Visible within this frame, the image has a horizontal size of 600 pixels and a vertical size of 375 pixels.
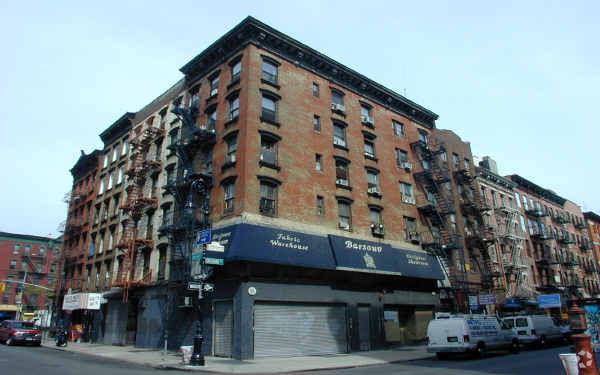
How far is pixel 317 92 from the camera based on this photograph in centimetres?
3011

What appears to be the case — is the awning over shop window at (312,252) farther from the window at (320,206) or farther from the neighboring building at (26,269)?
the neighboring building at (26,269)

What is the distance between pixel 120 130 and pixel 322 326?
28.4 m

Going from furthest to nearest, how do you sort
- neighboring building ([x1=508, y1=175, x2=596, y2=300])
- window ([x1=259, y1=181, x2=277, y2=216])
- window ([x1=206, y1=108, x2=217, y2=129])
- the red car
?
neighboring building ([x1=508, y1=175, x2=596, y2=300])
the red car
window ([x1=206, y1=108, x2=217, y2=129])
window ([x1=259, y1=181, x2=277, y2=216])

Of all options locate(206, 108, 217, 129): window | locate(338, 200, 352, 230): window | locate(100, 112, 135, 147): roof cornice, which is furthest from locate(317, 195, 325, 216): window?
locate(100, 112, 135, 147): roof cornice

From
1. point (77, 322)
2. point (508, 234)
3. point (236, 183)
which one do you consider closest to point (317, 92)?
point (236, 183)

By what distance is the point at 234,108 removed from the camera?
1035 inches

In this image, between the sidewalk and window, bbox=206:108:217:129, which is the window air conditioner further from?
the sidewalk

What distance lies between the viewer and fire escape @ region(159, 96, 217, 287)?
25.1m

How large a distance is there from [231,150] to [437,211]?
18.0 metres

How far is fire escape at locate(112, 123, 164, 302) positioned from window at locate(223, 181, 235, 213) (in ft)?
28.2

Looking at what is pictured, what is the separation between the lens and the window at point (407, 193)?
3315 centimetres

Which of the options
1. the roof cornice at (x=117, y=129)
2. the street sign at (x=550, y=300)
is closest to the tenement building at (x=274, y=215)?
the roof cornice at (x=117, y=129)

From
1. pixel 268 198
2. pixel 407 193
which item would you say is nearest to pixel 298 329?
pixel 268 198

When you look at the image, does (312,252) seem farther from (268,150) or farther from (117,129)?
(117,129)
